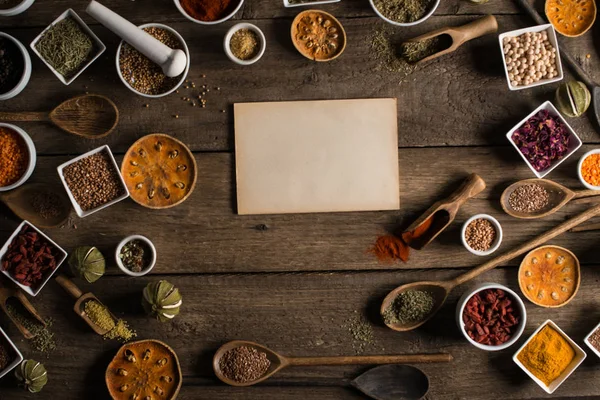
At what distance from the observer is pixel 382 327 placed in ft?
7.16

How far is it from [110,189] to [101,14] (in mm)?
622

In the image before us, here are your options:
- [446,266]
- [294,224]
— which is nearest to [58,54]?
[294,224]

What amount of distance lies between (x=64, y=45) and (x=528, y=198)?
6.00 ft

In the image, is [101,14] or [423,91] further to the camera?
[423,91]

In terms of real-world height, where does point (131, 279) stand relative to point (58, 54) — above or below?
below

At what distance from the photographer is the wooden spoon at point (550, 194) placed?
7.04 ft

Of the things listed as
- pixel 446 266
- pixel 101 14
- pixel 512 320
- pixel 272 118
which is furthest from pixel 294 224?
pixel 101 14

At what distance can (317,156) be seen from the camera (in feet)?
7.10

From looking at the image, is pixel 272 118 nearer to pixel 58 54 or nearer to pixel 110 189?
pixel 110 189

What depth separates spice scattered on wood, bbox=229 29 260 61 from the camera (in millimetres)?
2123

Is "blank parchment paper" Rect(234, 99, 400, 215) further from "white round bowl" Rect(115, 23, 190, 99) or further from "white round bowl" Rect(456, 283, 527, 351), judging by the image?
"white round bowl" Rect(456, 283, 527, 351)

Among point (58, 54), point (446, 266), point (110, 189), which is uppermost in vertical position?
point (58, 54)

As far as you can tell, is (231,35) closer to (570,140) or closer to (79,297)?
(79,297)

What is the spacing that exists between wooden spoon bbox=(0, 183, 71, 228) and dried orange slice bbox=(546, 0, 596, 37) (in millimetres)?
1985
